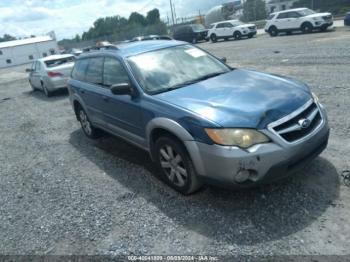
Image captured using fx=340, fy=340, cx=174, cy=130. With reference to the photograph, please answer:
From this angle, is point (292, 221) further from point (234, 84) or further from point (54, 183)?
point (54, 183)

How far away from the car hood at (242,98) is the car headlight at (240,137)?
59 millimetres

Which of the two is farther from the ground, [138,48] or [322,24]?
[138,48]

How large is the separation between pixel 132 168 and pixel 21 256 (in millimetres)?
1979

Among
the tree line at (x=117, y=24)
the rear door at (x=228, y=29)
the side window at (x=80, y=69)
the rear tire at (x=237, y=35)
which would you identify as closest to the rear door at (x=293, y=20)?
the rear tire at (x=237, y=35)

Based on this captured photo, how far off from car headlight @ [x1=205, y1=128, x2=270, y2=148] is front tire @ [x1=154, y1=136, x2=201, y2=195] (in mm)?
546

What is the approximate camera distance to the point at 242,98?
372 cm

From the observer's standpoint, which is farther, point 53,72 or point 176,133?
Result: point 53,72

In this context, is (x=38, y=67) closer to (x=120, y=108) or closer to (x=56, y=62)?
(x=56, y=62)

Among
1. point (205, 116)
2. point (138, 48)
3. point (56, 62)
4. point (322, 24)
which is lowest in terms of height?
point (322, 24)

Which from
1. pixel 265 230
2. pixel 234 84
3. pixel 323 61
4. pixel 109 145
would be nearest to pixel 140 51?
pixel 234 84

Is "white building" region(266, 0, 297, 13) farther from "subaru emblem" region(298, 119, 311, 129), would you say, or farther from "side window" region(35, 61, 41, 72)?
"subaru emblem" region(298, 119, 311, 129)

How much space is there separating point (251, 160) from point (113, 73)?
2.66m

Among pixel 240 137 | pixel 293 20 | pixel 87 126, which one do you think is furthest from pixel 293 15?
pixel 240 137

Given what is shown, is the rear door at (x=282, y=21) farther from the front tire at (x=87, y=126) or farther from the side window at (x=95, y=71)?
the side window at (x=95, y=71)
